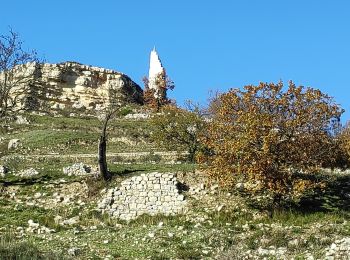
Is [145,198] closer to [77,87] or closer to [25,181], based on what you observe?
[25,181]

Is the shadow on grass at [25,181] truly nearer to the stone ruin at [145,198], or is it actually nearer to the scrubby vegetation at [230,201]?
the scrubby vegetation at [230,201]

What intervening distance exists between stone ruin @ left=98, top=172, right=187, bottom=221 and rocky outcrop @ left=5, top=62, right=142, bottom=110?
66153 millimetres

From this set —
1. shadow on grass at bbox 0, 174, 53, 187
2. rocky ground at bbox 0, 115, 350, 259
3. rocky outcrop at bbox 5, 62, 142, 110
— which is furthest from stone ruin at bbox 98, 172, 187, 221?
rocky outcrop at bbox 5, 62, 142, 110

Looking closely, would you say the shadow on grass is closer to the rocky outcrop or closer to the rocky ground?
the rocky ground

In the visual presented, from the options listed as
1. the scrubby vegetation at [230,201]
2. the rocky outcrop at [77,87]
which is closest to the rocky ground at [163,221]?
the scrubby vegetation at [230,201]

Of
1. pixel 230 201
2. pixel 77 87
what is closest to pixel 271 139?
pixel 230 201

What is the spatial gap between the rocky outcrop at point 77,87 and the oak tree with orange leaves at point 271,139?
6671 cm

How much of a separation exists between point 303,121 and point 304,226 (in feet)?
17.6

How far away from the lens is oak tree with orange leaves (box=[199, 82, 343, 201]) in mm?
25781

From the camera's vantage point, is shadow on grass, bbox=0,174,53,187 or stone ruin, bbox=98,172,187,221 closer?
stone ruin, bbox=98,172,187,221

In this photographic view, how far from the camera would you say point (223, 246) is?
797 inches

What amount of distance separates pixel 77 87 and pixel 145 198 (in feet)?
240

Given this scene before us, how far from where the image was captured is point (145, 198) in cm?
2714

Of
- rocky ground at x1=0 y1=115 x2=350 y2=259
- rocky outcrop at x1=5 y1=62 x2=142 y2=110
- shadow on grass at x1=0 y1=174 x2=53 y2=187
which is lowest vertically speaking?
rocky ground at x1=0 y1=115 x2=350 y2=259
